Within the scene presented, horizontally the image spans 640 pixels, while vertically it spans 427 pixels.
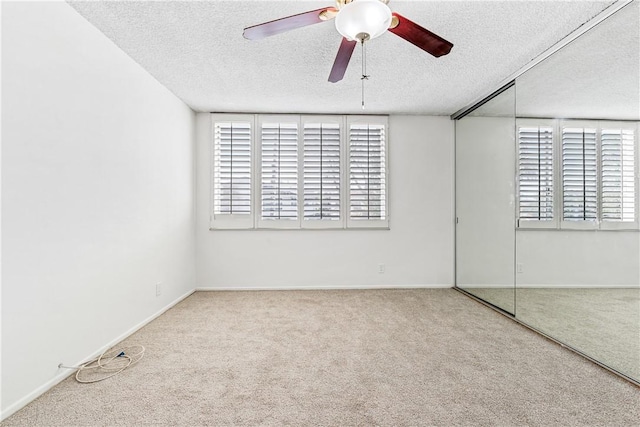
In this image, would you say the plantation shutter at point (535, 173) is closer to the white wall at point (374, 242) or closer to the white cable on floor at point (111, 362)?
the white wall at point (374, 242)

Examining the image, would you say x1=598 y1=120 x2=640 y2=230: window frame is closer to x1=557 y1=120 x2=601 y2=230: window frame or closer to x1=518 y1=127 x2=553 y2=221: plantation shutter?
x1=557 y1=120 x2=601 y2=230: window frame

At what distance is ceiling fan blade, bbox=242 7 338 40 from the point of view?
1632 millimetres

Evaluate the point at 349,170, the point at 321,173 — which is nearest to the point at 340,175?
the point at 349,170

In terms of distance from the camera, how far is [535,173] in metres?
2.70

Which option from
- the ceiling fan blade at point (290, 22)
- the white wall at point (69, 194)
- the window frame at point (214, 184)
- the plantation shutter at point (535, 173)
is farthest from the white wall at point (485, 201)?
the white wall at point (69, 194)

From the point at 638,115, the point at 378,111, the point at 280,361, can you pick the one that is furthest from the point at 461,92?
the point at 280,361

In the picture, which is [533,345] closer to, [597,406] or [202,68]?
[597,406]

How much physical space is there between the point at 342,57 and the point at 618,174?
1904mm

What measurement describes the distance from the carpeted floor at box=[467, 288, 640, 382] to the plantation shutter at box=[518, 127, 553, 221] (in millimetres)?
666

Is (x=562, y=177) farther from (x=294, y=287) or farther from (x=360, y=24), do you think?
(x=294, y=287)

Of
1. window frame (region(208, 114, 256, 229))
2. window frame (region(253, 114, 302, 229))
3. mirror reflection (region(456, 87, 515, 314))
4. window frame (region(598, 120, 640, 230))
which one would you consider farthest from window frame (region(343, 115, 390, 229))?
window frame (region(598, 120, 640, 230))

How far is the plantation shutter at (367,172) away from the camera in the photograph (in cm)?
416

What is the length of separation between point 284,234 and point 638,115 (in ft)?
11.3

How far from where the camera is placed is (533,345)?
243cm
